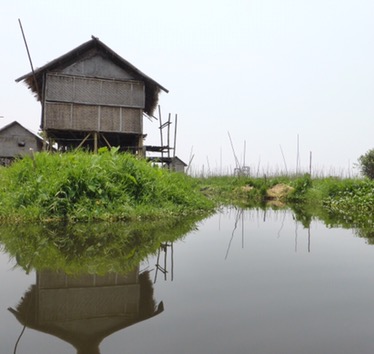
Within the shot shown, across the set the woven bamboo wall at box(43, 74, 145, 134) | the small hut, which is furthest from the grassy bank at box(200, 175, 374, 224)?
the small hut

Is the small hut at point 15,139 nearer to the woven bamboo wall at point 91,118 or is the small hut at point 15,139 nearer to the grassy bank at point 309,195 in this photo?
the grassy bank at point 309,195

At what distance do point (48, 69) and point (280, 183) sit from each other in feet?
36.3

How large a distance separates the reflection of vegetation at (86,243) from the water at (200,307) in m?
0.20

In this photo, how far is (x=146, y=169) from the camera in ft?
23.1

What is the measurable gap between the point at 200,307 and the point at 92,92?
434 inches

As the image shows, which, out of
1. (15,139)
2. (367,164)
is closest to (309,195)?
(367,164)

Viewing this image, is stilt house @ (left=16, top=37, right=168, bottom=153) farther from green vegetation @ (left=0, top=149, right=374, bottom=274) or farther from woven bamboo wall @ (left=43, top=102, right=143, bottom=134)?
green vegetation @ (left=0, top=149, right=374, bottom=274)

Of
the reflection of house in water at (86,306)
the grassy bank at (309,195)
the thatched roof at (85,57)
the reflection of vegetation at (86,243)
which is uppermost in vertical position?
the thatched roof at (85,57)

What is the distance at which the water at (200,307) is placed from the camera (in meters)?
1.54

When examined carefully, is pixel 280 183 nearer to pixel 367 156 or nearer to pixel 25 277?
pixel 367 156

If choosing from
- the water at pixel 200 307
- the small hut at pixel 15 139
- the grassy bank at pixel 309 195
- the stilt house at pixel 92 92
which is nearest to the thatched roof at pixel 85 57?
the stilt house at pixel 92 92

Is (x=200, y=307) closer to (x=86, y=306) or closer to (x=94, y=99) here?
(x=86, y=306)

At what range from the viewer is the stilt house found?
443 inches

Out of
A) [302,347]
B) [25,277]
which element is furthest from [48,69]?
[302,347]
